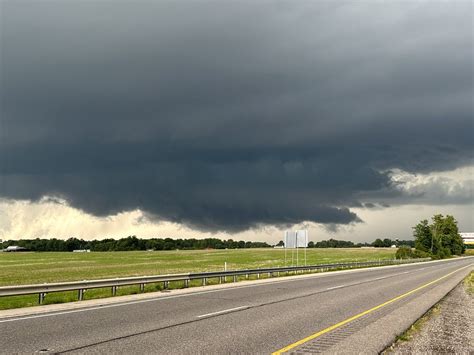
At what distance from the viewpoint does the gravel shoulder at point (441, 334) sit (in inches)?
353

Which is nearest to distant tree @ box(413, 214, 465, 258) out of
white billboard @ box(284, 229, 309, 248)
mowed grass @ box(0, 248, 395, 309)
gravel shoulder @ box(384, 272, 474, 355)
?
mowed grass @ box(0, 248, 395, 309)

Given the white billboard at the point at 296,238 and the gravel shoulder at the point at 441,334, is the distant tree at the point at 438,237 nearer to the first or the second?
the white billboard at the point at 296,238

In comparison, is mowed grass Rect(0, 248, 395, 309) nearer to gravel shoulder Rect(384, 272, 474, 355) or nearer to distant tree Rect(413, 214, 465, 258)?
gravel shoulder Rect(384, 272, 474, 355)

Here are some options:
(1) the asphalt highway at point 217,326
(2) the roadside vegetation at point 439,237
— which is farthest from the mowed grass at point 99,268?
(2) the roadside vegetation at point 439,237

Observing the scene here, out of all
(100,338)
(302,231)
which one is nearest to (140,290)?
(100,338)

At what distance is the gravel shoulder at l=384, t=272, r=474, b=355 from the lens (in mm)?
8977

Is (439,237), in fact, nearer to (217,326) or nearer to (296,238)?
(296,238)

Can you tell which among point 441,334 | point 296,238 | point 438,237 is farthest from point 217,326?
point 438,237

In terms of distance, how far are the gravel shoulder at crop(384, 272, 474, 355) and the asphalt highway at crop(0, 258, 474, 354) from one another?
325 millimetres

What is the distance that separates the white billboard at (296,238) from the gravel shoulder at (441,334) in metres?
31.9

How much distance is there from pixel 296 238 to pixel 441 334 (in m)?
Answer: 38.6

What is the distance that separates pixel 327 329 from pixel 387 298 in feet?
28.2

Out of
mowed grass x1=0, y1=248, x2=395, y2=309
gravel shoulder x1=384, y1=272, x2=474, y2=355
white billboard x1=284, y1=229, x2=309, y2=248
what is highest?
white billboard x1=284, y1=229, x2=309, y2=248

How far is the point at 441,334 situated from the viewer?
10703 millimetres
